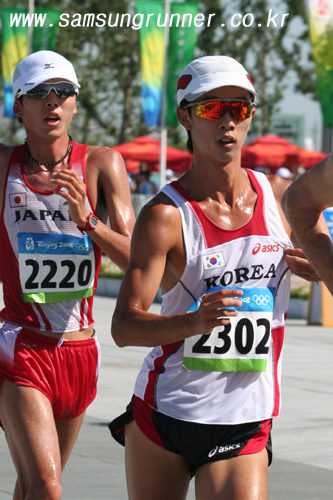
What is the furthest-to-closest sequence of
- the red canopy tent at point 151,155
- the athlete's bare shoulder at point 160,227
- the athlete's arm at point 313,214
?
the red canopy tent at point 151,155
the athlete's bare shoulder at point 160,227
the athlete's arm at point 313,214

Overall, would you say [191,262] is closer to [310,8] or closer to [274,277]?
[274,277]

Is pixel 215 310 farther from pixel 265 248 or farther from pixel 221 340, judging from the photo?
pixel 265 248

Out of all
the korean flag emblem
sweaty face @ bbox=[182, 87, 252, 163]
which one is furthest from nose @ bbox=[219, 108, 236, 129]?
the korean flag emblem

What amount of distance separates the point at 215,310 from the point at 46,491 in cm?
111

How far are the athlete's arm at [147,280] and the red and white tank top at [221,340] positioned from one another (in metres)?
0.07

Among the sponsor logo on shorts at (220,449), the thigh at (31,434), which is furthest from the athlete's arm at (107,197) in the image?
the sponsor logo on shorts at (220,449)

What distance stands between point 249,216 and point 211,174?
186mm

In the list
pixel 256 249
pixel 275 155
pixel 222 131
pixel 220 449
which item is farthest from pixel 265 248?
pixel 275 155

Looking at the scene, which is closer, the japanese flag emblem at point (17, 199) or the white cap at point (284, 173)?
the japanese flag emblem at point (17, 199)

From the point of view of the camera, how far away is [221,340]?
288 centimetres

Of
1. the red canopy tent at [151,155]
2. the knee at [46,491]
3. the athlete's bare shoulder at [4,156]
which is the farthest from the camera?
the red canopy tent at [151,155]

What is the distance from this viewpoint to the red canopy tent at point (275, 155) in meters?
23.2

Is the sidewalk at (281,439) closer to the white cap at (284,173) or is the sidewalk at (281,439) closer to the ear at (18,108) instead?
the ear at (18,108)

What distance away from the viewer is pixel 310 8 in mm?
11383
